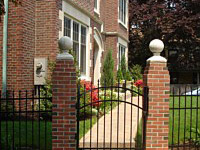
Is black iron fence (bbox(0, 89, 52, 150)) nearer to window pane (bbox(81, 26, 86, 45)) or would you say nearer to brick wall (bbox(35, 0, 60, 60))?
brick wall (bbox(35, 0, 60, 60))

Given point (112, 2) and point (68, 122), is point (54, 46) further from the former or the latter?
point (112, 2)

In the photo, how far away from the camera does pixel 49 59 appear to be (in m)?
9.82

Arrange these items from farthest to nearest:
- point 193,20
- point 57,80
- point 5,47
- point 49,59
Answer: point 193,20 < point 49,59 < point 5,47 < point 57,80

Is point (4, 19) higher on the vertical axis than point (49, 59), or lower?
higher

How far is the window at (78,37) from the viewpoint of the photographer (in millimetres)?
11367

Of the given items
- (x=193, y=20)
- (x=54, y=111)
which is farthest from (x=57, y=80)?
(x=193, y=20)

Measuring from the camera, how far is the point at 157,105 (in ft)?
18.0

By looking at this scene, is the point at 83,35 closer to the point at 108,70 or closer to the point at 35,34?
the point at 108,70

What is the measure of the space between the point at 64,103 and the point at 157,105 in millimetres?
1666

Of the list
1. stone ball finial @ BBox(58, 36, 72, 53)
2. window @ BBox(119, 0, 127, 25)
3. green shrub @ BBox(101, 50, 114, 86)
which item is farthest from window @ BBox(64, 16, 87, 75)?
window @ BBox(119, 0, 127, 25)

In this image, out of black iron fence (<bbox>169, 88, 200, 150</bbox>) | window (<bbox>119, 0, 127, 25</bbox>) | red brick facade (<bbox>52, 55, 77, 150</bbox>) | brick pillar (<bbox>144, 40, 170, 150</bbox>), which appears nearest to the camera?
red brick facade (<bbox>52, 55, 77, 150</bbox>)

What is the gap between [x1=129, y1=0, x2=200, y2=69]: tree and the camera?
25.3 meters

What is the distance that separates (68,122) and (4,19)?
16.5 feet

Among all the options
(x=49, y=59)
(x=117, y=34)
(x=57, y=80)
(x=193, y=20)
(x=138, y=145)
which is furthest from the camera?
(x=193, y=20)
